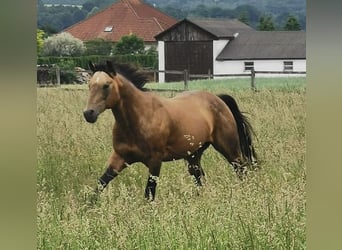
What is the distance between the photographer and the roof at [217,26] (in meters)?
2.55

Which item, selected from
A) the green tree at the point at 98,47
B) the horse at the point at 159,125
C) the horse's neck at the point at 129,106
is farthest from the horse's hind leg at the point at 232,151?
the green tree at the point at 98,47

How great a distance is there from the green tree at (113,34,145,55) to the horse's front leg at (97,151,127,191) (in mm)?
506

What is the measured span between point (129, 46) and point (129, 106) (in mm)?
382

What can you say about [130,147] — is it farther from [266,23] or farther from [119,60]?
[266,23]

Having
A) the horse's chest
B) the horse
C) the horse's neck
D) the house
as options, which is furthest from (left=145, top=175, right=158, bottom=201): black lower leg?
the house

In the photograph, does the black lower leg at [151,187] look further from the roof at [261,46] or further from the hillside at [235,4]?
the hillside at [235,4]

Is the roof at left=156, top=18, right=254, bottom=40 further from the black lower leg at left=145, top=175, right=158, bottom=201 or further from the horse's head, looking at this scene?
the black lower leg at left=145, top=175, right=158, bottom=201

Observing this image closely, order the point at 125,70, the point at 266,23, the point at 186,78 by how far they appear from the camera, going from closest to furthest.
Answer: the point at 266,23 < the point at 186,78 < the point at 125,70

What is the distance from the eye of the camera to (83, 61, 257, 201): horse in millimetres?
2920

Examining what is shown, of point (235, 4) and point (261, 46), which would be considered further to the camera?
point (261, 46)

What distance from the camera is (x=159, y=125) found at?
3.08m

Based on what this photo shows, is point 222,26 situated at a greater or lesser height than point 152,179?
greater

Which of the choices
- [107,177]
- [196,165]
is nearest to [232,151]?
[196,165]
